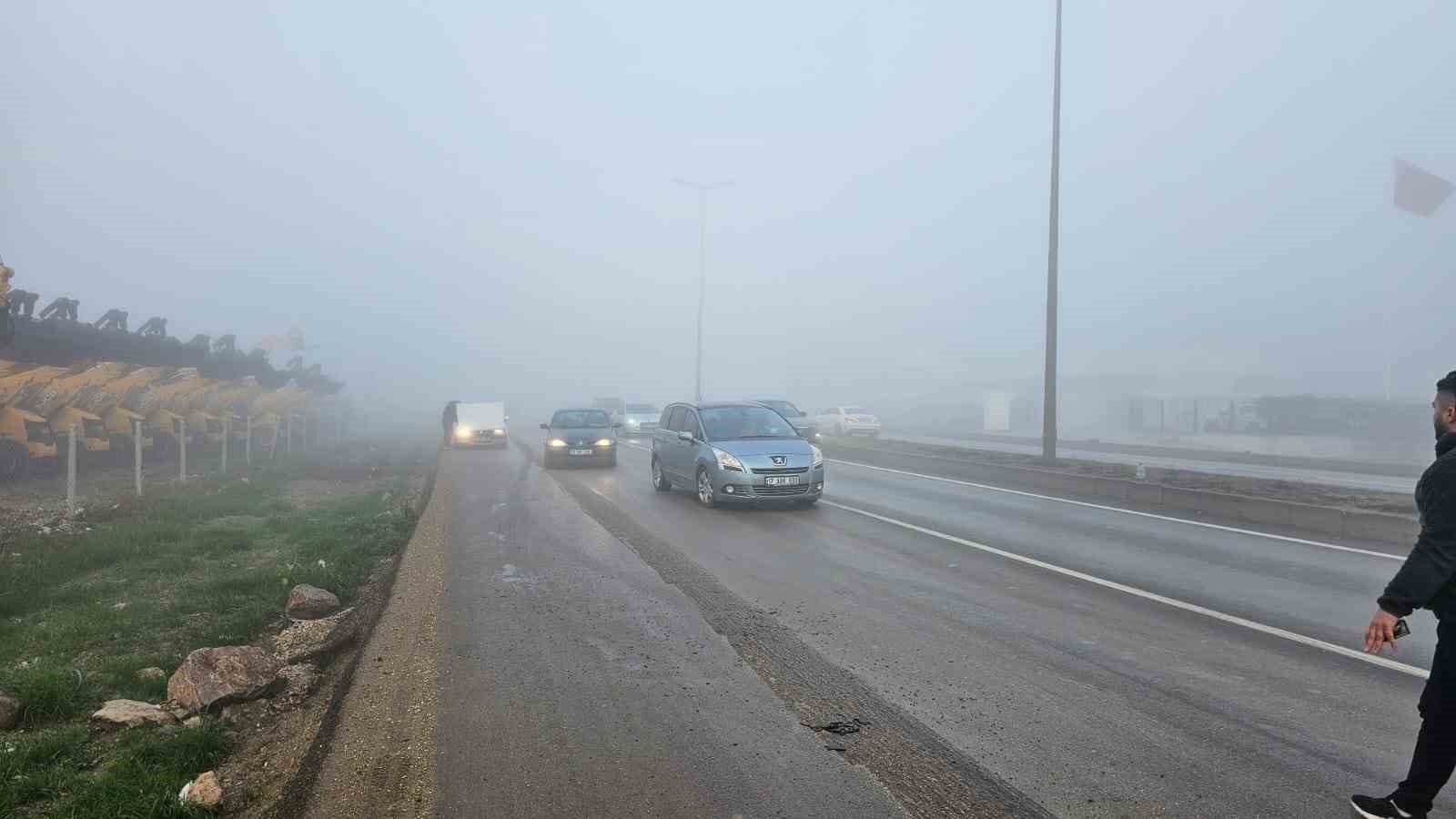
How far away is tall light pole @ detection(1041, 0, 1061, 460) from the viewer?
17578 mm

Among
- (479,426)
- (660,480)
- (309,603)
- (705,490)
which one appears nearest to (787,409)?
(479,426)

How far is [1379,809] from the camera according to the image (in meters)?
3.35

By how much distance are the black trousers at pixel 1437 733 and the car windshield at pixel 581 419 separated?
19.7 metres

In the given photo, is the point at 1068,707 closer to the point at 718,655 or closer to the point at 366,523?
the point at 718,655

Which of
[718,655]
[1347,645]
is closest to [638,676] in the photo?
[718,655]

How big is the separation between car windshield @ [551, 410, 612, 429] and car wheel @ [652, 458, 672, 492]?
21.1ft

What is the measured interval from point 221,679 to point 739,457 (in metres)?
8.26

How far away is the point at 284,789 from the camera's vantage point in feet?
12.2

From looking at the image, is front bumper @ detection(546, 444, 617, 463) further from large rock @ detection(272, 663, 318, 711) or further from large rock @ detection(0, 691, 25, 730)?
large rock @ detection(0, 691, 25, 730)

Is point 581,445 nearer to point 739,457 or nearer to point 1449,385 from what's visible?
point 739,457

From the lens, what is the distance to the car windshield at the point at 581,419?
22391 millimetres

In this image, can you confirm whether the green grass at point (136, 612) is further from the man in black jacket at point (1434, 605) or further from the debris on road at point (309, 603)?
the man in black jacket at point (1434, 605)

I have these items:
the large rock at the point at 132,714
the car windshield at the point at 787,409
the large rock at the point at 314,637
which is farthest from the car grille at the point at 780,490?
the car windshield at the point at 787,409

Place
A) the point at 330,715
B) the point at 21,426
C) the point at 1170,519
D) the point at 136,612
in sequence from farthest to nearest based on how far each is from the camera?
the point at 21,426
the point at 1170,519
the point at 136,612
the point at 330,715
